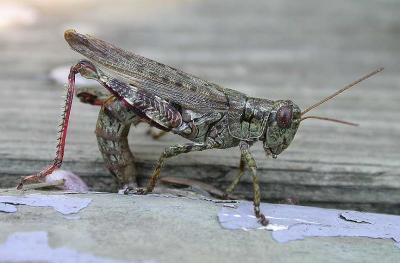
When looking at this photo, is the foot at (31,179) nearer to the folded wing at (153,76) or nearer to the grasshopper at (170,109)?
the grasshopper at (170,109)

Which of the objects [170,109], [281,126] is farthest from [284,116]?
[170,109]

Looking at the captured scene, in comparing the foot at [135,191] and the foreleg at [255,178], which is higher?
the foreleg at [255,178]

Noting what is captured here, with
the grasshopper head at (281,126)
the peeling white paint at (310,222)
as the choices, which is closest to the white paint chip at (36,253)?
the peeling white paint at (310,222)

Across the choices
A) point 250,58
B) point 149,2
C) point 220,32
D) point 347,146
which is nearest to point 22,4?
point 149,2

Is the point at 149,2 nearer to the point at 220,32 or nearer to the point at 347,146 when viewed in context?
the point at 220,32

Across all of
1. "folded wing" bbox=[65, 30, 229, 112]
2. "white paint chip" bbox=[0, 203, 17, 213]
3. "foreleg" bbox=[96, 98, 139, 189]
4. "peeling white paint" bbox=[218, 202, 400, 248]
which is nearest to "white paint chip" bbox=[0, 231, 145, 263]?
"white paint chip" bbox=[0, 203, 17, 213]

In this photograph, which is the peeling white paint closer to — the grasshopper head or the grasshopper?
the grasshopper

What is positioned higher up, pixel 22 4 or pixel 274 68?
pixel 22 4
